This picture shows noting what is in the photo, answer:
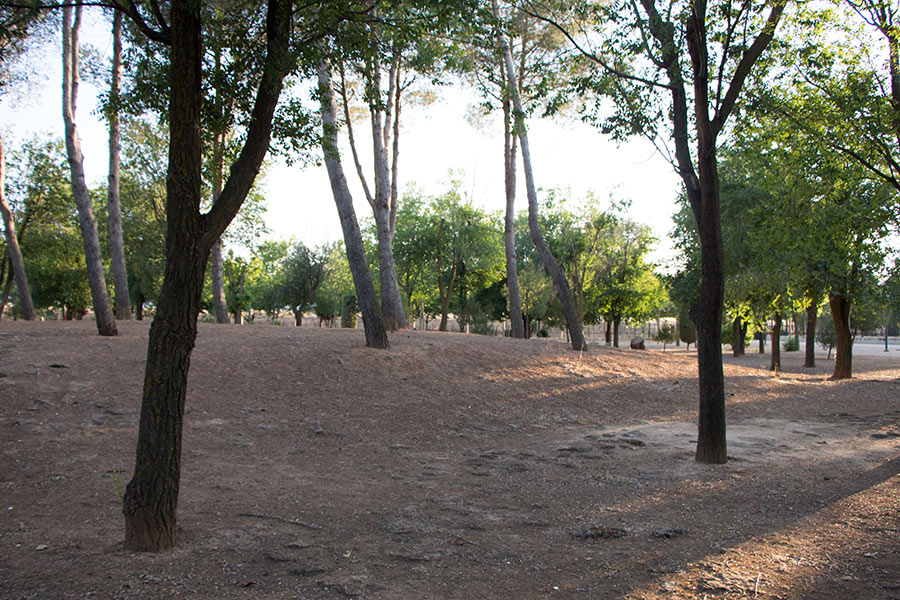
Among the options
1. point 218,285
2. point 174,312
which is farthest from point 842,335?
point 174,312

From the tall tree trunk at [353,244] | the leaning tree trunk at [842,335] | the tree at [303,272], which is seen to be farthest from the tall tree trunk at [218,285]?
the leaning tree trunk at [842,335]

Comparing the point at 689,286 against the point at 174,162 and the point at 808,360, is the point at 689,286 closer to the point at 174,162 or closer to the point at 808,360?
the point at 808,360

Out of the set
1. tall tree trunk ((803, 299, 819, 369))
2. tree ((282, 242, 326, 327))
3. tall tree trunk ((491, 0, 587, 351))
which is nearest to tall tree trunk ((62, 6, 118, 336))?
tall tree trunk ((491, 0, 587, 351))

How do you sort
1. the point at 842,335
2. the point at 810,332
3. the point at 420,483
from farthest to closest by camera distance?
the point at 810,332, the point at 842,335, the point at 420,483

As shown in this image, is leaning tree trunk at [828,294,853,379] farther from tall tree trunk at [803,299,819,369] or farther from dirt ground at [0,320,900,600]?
dirt ground at [0,320,900,600]

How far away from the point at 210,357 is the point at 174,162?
6.79 metres

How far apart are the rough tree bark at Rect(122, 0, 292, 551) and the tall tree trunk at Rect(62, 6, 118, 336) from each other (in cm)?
806

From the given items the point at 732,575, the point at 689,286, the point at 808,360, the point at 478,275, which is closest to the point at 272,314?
the point at 478,275

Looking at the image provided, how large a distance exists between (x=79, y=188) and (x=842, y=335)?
2162 cm

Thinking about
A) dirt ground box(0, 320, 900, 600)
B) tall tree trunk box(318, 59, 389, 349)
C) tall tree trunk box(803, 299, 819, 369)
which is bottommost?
dirt ground box(0, 320, 900, 600)

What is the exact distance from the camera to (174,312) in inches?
161

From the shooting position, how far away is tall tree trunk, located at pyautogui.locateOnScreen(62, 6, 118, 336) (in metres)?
11.2

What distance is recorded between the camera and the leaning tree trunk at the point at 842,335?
18516 millimetres

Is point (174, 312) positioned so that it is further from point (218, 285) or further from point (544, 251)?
point (218, 285)
